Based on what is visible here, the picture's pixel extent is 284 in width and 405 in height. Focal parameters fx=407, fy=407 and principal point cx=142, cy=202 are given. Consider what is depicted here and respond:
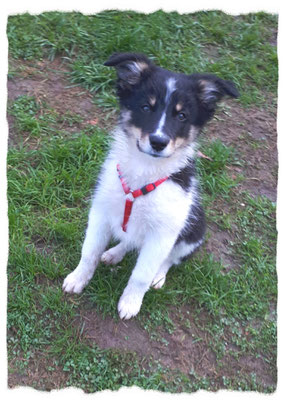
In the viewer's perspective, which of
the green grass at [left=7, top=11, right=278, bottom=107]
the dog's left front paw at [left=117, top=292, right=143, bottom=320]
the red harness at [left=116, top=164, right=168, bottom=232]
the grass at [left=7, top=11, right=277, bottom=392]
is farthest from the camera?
the green grass at [left=7, top=11, right=278, bottom=107]

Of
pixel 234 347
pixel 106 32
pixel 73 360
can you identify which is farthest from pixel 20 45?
pixel 234 347

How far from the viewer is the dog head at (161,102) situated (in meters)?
2.45

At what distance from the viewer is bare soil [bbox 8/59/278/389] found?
9.55ft

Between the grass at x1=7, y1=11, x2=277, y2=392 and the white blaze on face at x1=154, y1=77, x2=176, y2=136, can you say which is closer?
the white blaze on face at x1=154, y1=77, x2=176, y2=136

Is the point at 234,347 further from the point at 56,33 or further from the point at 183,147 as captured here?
the point at 56,33

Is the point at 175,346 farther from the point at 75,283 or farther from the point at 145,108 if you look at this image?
the point at 145,108

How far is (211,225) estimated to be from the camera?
12.4ft

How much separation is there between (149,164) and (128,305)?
104 cm

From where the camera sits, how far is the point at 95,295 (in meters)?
3.03

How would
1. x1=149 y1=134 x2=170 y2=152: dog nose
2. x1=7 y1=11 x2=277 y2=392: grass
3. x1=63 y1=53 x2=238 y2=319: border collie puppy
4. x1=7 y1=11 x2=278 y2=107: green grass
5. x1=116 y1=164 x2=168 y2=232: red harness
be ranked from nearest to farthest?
1. x1=149 y1=134 x2=170 y2=152: dog nose
2. x1=63 y1=53 x2=238 y2=319: border collie puppy
3. x1=116 y1=164 x2=168 y2=232: red harness
4. x1=7 y1=11 x2=277 y2=392: grass
5. x1=7 y1=11 x2=278 y2=107: green grass

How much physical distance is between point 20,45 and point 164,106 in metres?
2.68

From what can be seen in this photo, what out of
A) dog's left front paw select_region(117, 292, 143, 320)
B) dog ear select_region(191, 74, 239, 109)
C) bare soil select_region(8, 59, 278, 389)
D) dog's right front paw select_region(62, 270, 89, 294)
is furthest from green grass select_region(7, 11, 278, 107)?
dog's left front paw select_region(117, 292, 143, 320)

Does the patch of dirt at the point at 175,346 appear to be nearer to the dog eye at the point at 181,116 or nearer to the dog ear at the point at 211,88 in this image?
the dog eye at the point at 181,116

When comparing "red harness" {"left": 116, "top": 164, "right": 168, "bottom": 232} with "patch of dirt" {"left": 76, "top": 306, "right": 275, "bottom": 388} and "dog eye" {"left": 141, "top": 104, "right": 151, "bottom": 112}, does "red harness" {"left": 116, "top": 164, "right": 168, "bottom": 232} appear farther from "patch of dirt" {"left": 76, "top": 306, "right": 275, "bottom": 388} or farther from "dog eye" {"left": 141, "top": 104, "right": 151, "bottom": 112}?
"patch of dirt" {"left": 76, "top": 306, "right": 275, "bottom": 388}
